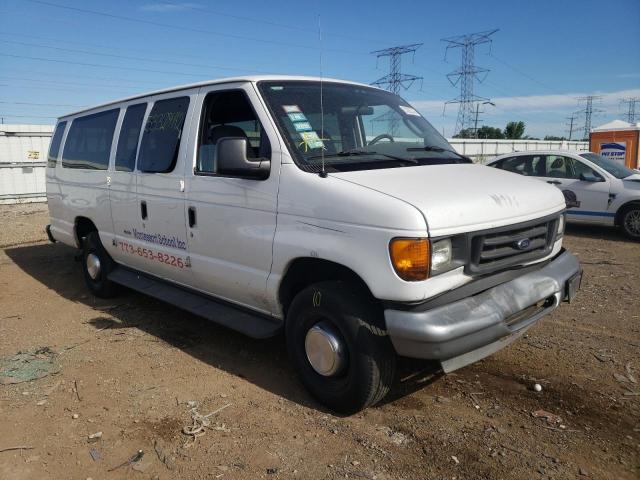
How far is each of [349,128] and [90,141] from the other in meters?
3.55

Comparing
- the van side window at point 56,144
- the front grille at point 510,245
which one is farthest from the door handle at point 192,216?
the van side window at point 56,144

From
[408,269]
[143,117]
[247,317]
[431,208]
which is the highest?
[143,117]

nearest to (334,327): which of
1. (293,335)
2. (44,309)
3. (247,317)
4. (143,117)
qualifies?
(293,335)

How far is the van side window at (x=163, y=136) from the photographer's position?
4430 millimetres

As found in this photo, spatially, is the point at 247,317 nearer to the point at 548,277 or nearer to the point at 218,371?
the point at 218,371

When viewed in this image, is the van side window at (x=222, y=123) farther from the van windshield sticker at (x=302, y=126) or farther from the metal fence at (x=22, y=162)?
the metal fence at (x=22, y=162)

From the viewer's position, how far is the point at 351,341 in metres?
3.11

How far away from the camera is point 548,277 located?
3453 millimetres

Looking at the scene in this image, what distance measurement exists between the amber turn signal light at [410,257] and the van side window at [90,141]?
12.7ft

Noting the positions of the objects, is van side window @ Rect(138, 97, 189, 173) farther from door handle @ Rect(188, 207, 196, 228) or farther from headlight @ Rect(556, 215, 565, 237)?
headlight @ Rect(556, 215, 565, 237)

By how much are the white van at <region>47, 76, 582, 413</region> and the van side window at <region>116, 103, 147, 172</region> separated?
4 cm

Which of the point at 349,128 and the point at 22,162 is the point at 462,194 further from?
the point at 22,162

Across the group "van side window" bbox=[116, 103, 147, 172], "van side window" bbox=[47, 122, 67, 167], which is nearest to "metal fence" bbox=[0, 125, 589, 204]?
"van side window" bbox=[47, 122, 67, 167]

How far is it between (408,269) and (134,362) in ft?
8.88
